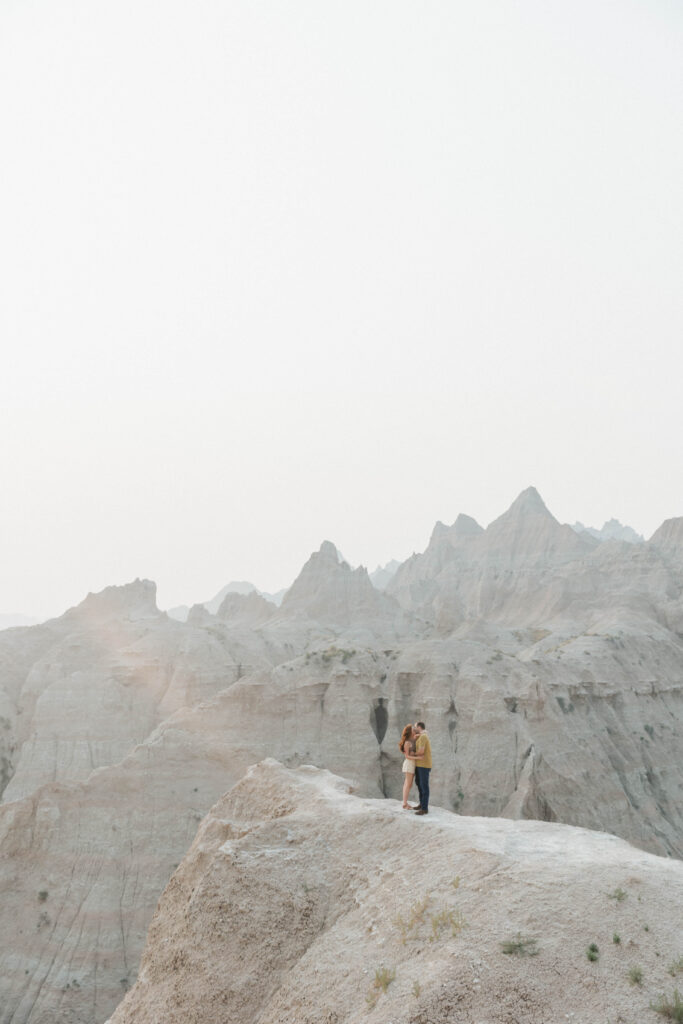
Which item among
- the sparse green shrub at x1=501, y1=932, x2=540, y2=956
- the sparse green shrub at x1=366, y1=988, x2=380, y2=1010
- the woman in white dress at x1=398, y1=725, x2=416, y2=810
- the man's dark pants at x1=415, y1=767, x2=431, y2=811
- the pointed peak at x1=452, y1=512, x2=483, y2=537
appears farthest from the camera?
the pointed peak at x1=452, y1=512, x2=483, y2=537

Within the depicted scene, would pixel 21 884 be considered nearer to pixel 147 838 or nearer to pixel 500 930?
pixel 147 838

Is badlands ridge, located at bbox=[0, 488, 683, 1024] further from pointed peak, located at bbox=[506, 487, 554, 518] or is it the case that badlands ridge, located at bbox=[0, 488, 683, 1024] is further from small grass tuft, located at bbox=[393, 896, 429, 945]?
pointed peak, located at bbox=[506, 487, 554, 518]

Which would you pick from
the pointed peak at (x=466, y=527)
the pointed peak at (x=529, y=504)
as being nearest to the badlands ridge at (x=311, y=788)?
the pointed peak at (x=529, y=504)

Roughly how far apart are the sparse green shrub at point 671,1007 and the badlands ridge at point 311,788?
11.9 inches

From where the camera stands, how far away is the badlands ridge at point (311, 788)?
12.6 m

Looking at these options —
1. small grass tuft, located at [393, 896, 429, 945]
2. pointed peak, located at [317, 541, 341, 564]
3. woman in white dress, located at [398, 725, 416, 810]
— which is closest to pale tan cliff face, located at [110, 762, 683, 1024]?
small grass tuft, located at [393, 896, 429, 945]

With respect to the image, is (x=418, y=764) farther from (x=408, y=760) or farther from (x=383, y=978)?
(x=383, y=978)

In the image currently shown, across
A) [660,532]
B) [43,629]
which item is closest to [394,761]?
[43,629]

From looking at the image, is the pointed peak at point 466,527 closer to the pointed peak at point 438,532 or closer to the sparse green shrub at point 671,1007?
the pointed peak at point 438,532

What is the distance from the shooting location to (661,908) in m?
11.2

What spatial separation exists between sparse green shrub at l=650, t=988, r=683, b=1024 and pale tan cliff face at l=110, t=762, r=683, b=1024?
143 millimetres

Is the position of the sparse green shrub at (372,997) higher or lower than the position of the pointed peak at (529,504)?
lower

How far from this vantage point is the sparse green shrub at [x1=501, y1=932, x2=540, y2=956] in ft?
34.7

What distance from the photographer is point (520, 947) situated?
1066 cm
